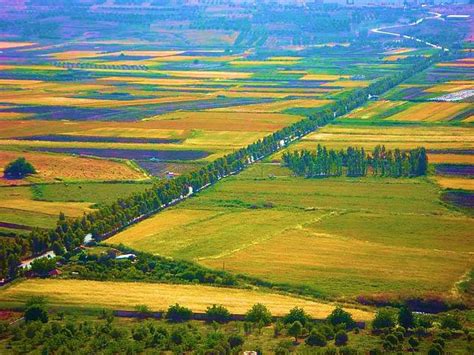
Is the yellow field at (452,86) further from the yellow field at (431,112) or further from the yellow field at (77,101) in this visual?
the yellow field at (77,101)

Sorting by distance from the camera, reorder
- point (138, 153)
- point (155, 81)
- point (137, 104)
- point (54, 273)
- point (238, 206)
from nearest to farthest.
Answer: point (54, 273) → point (238, 206) → point (138, 153) → point (137, 104) → point (155, 81)

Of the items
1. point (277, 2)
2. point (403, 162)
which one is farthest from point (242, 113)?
point (277, 2)

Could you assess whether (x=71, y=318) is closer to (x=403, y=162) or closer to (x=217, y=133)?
(x=403, y=162)

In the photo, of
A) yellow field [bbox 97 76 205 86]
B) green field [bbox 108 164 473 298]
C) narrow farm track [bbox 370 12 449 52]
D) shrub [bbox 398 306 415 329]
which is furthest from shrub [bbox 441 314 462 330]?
narrow farm track [bbox 370 12 449 52]

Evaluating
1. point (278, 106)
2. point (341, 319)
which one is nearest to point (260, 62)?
point (278, 106)

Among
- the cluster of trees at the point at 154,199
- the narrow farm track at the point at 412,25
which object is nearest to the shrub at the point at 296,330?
the cluster of trees at the point at 154,199

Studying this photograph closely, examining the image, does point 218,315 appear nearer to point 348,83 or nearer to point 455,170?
point 455,170

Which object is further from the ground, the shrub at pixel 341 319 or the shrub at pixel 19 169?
the shrub at pixel 19 169

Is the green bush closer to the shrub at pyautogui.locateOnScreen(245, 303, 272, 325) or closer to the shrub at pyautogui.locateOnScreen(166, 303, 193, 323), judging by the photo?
the shrub at pyautogui.locateOnScreen(245, 303, 272, 325)
